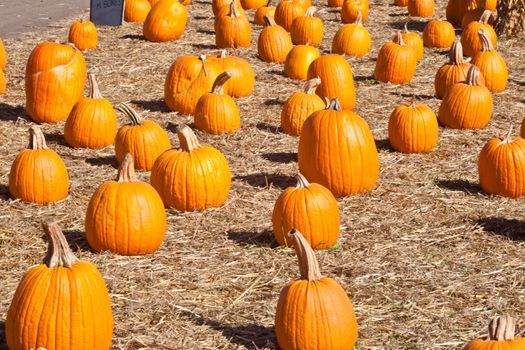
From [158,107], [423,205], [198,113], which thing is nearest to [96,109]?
[198,113]

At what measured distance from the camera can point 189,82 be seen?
8875 mm

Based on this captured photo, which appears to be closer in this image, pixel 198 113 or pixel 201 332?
pixel 201 332

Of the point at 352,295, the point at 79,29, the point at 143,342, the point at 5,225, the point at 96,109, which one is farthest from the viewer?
the point at 79,29

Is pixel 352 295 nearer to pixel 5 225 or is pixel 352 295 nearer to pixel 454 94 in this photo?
pixel 5 225

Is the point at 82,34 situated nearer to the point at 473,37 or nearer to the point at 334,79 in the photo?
the point at 334,79

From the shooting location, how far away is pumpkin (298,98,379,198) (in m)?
6.63

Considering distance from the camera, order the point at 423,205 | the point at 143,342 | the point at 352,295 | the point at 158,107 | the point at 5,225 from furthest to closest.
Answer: the point at 158,107 < the point at 423,205 < the point at 5,225 < the point at 352,295 < the point at 143,342

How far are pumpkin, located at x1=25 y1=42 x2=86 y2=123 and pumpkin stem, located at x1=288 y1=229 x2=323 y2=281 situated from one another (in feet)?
15.0

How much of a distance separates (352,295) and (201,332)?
3.04ft

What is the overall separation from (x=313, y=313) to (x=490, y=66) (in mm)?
5847

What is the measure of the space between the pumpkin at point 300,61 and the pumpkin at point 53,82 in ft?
8.35

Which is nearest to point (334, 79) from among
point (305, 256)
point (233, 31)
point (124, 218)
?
point (233, 31)

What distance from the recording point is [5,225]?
20.0 feet

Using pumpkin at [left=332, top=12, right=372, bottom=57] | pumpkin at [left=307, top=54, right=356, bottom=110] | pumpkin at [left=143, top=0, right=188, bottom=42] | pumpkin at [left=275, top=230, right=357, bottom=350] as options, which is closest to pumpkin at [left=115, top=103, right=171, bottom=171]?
pumpkin at [left=307, top=54, right=356, bottom=110]
